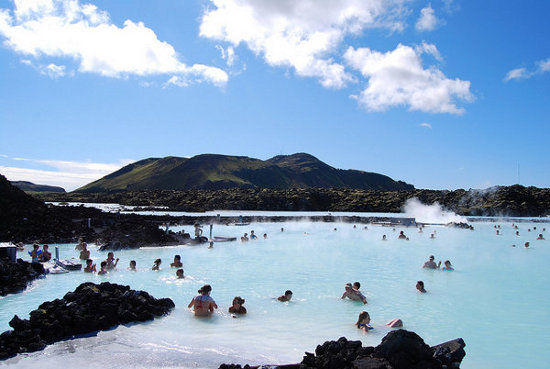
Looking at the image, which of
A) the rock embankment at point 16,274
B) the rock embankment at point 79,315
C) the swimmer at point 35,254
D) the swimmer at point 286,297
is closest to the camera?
the rock embankment at point 79,315

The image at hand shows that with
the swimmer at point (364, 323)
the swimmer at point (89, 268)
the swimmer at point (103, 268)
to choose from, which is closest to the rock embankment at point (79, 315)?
the swimmer at point (364, 323)

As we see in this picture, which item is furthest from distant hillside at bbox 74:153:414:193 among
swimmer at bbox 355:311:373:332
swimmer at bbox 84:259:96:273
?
swimmer at bbox 355:311:373:332

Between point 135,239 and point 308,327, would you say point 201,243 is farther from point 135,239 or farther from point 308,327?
point 308,327

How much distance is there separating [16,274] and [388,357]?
10417 mm

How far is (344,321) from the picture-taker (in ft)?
30.7

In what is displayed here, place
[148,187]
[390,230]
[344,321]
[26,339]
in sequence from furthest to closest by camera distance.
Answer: [148,187] → [390,230] → [344,321] → [26,339]

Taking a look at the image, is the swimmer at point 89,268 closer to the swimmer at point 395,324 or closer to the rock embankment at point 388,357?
the rock embankment at point 388,357

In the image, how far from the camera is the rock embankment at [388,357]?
545 centimetres

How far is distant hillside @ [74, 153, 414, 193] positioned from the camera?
146625 millimetres

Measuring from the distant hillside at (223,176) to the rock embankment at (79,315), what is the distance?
12644cm

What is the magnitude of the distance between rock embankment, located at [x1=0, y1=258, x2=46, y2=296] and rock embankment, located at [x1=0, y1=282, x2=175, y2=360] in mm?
3282

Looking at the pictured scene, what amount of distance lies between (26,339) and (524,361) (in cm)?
884

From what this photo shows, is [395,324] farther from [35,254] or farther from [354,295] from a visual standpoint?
[35,254]

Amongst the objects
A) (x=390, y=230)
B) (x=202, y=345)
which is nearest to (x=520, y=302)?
(x=202, y=345)
